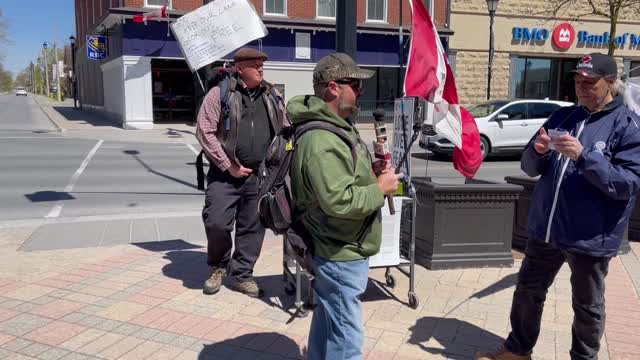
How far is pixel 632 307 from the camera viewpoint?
14.6 ft

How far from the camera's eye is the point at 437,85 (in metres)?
3.93

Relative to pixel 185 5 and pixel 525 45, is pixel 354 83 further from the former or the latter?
pixel 525 45

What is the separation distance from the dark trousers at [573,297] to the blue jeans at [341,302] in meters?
1.26

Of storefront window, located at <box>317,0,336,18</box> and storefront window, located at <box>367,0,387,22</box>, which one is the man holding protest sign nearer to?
storefront window, located at <box>317,0,336,18</box>

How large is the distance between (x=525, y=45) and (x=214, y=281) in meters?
25.7

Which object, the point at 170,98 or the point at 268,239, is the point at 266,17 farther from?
the point at 268,239

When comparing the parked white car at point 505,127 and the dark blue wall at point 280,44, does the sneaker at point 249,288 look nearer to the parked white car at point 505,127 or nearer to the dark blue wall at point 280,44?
the parked white car at point 505,127

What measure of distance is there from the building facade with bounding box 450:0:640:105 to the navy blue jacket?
23836mm

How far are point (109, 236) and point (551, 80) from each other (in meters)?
27.0

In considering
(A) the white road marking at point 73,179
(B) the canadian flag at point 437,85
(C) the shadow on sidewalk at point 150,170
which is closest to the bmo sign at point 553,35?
(C) the shadow on sidewalk at point 150,170

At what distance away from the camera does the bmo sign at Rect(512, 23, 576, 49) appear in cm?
2642

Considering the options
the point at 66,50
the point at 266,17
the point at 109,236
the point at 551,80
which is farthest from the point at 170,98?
the point at 66,50

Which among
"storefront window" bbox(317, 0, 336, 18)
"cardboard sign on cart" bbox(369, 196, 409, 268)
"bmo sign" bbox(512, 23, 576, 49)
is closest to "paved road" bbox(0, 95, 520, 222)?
"cardboard sign on cart" bbox(369, 196, 409, 268)

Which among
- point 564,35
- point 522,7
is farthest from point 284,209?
point 564,35
